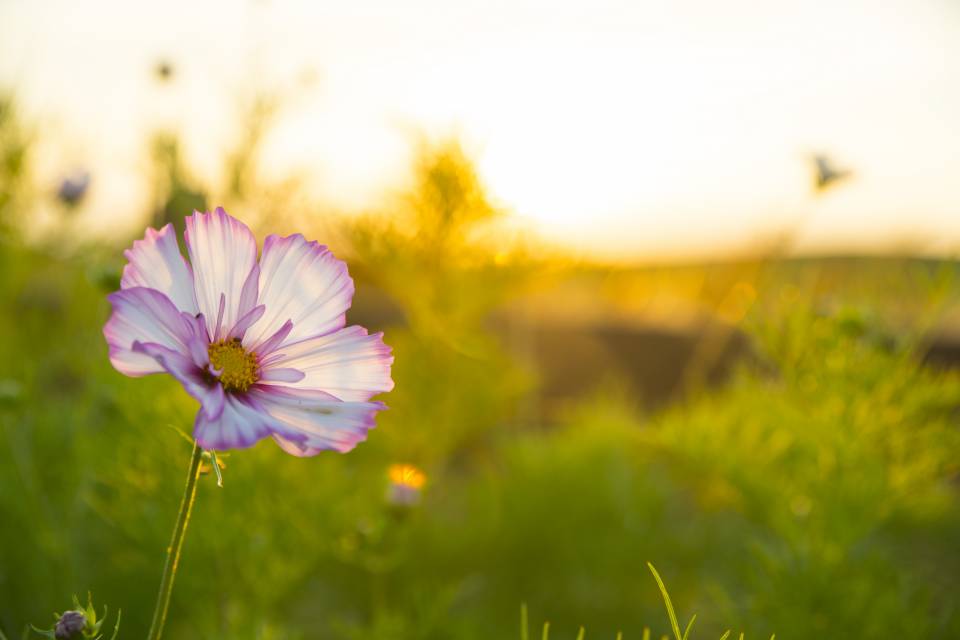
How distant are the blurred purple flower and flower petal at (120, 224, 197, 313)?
108 centimetres

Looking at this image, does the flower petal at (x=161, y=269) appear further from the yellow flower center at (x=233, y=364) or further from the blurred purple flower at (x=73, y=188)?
the blurred purple flower at (x=73, y=188)

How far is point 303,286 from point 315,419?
9 cm

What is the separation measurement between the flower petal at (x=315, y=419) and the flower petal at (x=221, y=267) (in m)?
0.05

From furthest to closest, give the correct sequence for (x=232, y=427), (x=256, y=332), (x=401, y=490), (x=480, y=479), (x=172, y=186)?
(x=480, y=479)
(x=172, y=186)
(x=401, y=490)
(x=256, y=332)
(x=232, y=427)

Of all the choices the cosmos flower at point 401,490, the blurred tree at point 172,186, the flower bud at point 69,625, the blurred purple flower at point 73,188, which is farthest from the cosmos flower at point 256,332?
the blurred purple flower at point 73,188

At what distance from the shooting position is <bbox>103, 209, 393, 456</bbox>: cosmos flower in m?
0.34

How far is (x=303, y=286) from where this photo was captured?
0.40 m

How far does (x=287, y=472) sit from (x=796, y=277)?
0.96m

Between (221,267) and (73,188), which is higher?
(73,188)

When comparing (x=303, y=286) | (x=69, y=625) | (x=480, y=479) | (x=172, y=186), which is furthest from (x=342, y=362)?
(x=480, y=479)

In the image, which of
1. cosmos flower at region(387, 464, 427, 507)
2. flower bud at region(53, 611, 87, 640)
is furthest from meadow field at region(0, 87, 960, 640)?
flower bud at region(53, 611, 87, 640)

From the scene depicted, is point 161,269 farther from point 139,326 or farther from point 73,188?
point 73,188

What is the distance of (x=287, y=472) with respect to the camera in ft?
3.53

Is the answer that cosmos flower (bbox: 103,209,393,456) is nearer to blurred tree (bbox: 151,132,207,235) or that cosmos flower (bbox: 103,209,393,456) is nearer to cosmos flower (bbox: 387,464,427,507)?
cosmos flower (bbox: 387,464,427,507)
